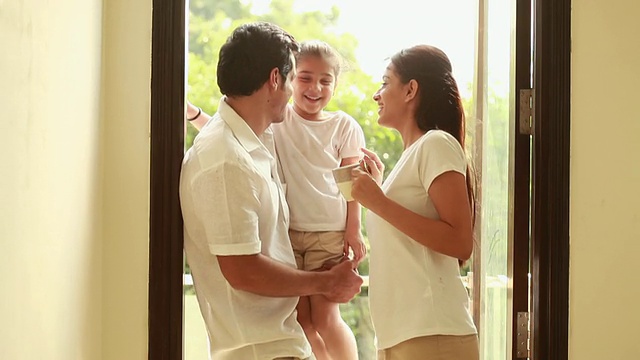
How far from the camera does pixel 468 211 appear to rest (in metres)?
2.43

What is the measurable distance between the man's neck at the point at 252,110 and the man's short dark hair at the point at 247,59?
2 cm

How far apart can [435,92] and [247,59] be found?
58 centimetres

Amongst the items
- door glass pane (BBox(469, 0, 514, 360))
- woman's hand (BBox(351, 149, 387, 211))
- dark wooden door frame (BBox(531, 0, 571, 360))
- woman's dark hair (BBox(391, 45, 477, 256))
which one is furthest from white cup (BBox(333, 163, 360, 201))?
dark wooden door frame (BBox(531, 0, 571, 360))

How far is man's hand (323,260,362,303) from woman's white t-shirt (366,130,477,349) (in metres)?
0.08

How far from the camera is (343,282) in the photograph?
2.48 metres

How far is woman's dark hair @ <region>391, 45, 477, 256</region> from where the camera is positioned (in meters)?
2.50

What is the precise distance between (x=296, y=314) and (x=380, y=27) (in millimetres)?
968

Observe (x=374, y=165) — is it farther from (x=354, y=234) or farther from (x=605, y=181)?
(x=605, y=181)

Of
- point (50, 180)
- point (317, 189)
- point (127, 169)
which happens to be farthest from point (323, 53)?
point (50, 180)

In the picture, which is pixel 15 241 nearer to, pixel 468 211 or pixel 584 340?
pixel 468 211

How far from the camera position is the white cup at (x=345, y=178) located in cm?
245

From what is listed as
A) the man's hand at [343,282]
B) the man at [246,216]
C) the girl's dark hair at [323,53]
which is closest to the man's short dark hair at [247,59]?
the man at [246,216]

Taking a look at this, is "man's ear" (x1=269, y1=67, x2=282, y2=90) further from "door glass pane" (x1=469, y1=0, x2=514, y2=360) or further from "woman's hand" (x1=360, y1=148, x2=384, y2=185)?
"door glass pane" (x1=469, y1=0, x2=514, y2=360)

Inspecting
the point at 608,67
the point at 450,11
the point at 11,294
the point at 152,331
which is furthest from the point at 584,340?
the point at 11,294
